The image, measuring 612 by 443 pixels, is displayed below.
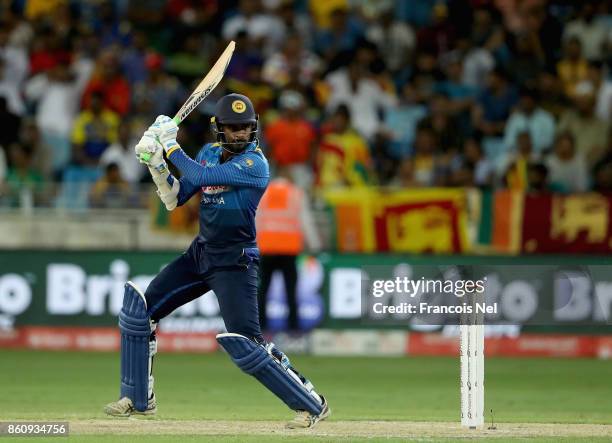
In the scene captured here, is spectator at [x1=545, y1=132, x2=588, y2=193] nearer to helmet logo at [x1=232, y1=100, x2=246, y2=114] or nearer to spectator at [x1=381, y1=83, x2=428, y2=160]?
spectator at [x1=381, y1=83, x2=428, y2=160]

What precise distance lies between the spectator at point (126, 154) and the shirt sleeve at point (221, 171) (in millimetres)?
7842

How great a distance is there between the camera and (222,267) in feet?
28.0

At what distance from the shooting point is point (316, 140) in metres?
16.5

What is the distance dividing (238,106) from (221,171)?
1.43ft

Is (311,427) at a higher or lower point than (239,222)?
lower

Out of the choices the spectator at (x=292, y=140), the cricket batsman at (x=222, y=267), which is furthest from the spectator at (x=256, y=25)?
the cricket batsman at (x=222, y=267)

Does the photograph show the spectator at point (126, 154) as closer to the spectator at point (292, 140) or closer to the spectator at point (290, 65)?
the spectator at point (292, 140)

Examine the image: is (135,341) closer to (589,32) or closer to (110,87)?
(110,87)

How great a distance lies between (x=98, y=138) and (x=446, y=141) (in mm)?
4166

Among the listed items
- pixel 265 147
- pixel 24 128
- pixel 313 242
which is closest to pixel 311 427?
A: pixel 313 242

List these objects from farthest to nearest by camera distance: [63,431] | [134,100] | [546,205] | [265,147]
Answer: [134,100]
[265,147]
[546,205]
[63,431]

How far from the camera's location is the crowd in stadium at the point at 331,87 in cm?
1605

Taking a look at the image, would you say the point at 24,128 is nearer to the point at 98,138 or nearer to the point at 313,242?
the point at 98,138

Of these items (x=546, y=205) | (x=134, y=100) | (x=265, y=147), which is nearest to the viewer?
(x=546, y=205)
